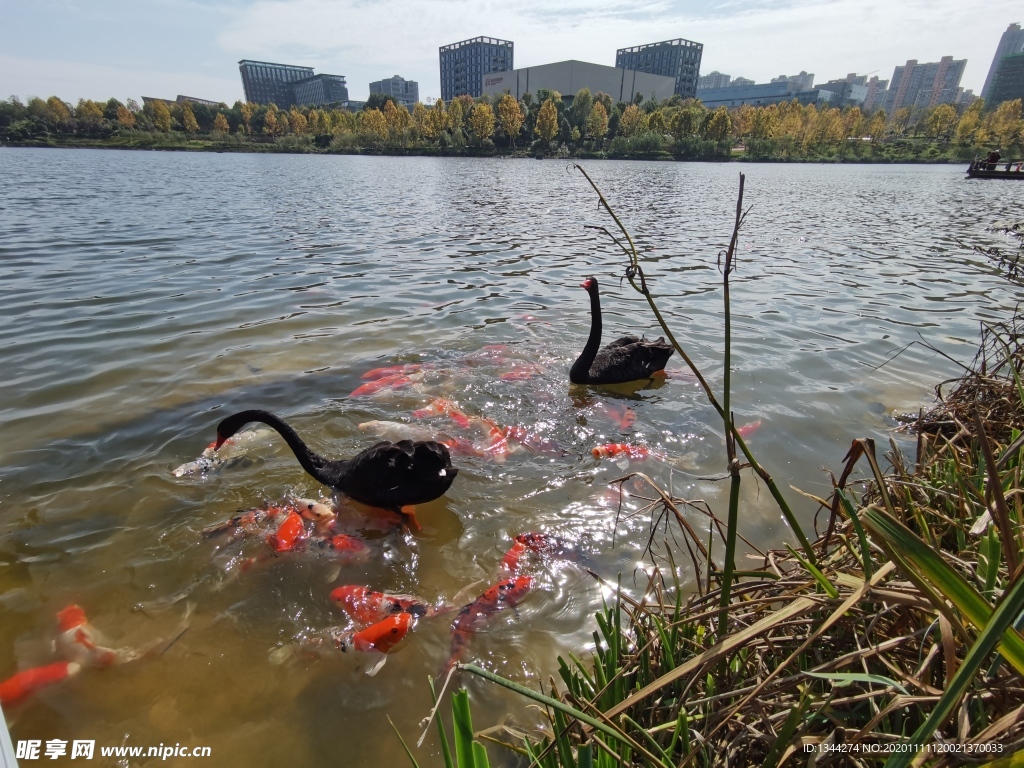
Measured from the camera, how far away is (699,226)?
19.0m

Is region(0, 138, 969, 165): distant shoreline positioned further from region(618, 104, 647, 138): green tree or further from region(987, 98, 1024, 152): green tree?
region(618, 104, 647, 138): green tree

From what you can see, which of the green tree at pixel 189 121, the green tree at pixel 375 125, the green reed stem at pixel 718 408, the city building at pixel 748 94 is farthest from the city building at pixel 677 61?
the green reed stem at pixel 718 408

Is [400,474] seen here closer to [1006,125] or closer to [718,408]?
[718,408]

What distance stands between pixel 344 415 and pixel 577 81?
13881 cm

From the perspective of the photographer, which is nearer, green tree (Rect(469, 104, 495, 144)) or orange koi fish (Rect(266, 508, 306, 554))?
orange koi fish (Rect(266, 508, 306, 554))

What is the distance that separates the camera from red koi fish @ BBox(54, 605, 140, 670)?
2.88 meters

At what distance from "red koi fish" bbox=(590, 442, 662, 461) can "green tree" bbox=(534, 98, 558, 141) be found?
95463mm

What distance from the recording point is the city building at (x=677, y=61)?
168 m

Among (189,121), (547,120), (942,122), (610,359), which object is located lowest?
(610,359)

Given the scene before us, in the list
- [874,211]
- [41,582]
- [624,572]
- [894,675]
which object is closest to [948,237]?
[874,211]

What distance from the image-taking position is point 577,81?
403 feet

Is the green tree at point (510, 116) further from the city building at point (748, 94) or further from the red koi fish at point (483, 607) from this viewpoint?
the city building at point (748, 94)

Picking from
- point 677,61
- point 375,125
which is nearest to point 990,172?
point 375,125

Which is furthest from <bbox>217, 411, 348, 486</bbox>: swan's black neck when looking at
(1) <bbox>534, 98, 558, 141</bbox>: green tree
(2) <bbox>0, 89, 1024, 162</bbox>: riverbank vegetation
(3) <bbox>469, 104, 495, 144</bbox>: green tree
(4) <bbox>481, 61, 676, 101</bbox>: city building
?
(4) <bbox>481, 61, 676, 101</bbox>: city building
